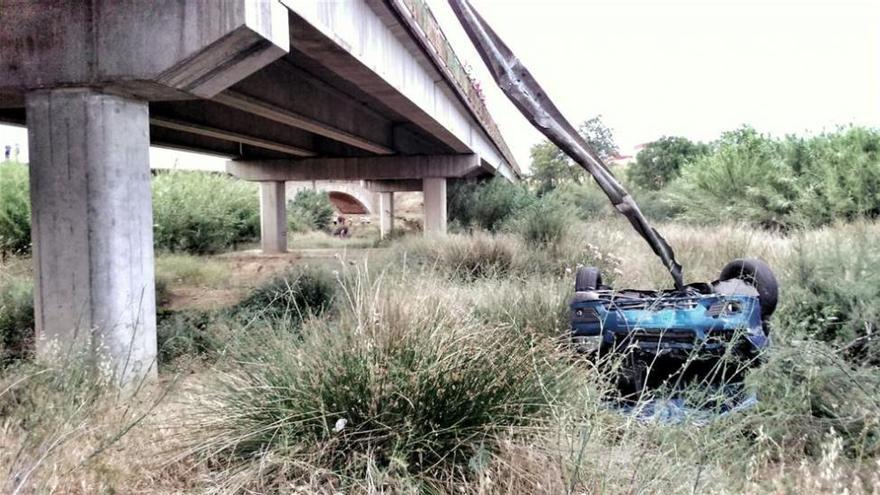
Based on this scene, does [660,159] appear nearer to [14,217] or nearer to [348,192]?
[348,192]

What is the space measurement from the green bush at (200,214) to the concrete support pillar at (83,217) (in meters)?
14.2

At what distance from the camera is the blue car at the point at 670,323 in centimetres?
390

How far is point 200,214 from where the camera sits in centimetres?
2256

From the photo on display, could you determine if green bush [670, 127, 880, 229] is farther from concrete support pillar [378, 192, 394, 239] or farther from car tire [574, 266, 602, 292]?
concrete support pillar [378, 192, 394, 239]

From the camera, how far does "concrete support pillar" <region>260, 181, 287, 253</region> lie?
2270 centimetres

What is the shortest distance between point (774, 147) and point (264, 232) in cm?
1794

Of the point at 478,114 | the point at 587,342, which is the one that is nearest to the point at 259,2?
the point at 587,342

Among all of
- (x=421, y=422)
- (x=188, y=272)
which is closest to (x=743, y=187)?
(x=188, y=272)

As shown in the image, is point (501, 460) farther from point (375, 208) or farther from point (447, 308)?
point (375, 208)

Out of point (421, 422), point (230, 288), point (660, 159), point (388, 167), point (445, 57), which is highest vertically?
point (660, 159)

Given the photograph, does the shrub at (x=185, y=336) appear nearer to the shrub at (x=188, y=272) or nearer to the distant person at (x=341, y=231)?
the shrub at (x=188, y=272)

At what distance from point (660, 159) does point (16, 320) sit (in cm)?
4875

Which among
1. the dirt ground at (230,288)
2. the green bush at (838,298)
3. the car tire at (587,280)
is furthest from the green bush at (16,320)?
the green bush at (838,298)

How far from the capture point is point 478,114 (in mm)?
18344
